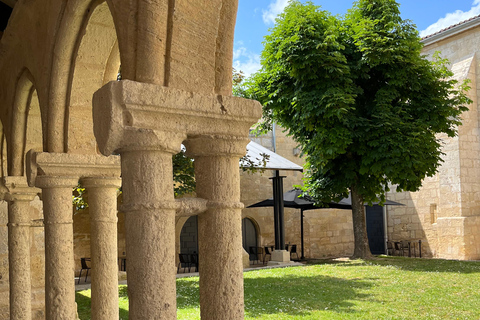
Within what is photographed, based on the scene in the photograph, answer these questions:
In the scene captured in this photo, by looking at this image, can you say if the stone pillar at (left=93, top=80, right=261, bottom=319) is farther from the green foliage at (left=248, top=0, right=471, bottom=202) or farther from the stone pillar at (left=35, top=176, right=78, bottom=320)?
the green foliage at (left=248, top=0, right=471, bottom=202)

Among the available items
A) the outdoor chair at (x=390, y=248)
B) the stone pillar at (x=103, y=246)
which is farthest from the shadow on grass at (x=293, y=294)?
the outdoor chair at (x=390, y=248)

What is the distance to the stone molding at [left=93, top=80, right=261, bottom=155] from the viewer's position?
7.59 ft

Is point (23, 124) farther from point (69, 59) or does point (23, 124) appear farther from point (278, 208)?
point (278, 208)

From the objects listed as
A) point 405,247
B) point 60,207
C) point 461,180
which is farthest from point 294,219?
point 60,207

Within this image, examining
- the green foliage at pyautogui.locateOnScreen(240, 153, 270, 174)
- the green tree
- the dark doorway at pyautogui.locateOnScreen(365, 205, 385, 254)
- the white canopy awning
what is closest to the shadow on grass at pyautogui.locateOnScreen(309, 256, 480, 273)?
the green tree

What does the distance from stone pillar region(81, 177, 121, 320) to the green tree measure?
310 inches

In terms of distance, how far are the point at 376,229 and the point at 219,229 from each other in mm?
17621

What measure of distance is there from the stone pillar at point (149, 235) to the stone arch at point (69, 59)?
1.81 meters

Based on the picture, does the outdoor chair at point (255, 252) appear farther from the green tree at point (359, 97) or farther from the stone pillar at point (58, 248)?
the stone pillar at point (58, 248)

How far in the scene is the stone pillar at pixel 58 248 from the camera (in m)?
3.94

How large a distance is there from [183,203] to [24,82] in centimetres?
335

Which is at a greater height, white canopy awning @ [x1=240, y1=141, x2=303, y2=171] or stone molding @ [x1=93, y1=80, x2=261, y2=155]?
white canopy awning @ [x1=240, y1=141, x2=303, y2=171]

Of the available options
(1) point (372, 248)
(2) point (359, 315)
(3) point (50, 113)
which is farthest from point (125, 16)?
(1) point (372, 248)

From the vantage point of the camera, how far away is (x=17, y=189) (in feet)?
18.1
